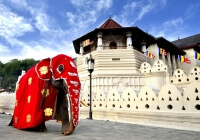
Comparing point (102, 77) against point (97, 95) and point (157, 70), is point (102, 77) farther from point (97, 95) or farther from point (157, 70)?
point (97, 95)

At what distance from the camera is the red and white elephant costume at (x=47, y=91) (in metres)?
4.46

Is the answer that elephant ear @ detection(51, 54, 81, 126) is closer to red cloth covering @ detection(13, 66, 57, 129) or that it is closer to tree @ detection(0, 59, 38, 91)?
red cloth covering @ detection(13, 66, 57, 129)

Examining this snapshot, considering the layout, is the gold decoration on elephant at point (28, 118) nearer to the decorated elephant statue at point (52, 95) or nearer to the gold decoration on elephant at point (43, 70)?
the decorated elephant statue at point (52, 95)

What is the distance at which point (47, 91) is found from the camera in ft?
16.3

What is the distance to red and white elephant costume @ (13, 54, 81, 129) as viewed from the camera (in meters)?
4.46

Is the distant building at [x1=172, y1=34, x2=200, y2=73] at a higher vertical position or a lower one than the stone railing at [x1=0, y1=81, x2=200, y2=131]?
higher

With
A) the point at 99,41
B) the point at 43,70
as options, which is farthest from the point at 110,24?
the point at 43,70

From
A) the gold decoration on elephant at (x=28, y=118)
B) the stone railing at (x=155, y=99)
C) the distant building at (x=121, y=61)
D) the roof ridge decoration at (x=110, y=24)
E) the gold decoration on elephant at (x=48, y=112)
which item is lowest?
the gold decoration on elephant at (x=28, y=118)

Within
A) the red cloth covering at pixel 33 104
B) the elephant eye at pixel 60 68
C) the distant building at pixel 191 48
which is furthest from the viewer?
the distant building at pixel 191 48

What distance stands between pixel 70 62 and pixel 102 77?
1626 centimetres

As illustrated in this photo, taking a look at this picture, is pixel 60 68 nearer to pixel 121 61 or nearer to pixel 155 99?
pixel 155 99

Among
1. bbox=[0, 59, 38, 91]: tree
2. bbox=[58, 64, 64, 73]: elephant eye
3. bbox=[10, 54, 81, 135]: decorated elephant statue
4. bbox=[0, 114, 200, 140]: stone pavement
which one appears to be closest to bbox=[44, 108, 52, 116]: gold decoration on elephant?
bbox=[10, 54, 81, 135]: decorated elephant statue

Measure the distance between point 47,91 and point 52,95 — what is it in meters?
0.16

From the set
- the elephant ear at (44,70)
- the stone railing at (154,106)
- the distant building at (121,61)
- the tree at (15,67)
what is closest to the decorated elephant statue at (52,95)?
the elephant ear at (44,70)
